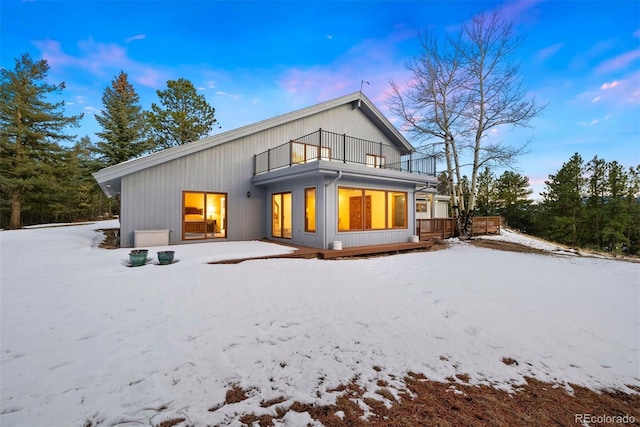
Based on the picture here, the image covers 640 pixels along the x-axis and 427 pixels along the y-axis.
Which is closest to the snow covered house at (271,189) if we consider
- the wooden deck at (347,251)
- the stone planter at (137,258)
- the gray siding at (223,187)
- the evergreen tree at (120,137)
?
the gray siding at (223,187)

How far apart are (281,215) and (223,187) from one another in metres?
2.58

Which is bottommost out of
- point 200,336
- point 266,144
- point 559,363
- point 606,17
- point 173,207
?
Result: point 559,363

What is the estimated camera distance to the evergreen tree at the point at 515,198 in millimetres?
31281

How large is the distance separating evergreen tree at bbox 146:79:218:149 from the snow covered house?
1194 cm

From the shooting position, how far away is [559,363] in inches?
112

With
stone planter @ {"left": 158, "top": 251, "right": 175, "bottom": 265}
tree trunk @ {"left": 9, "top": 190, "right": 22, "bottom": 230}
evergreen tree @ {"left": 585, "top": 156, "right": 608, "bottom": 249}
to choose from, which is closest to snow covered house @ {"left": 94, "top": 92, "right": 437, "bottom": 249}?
stone planter @ {"left": 158, "top": 251, "right": 175, "bottom": 265}

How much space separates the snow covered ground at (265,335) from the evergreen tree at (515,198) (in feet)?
99.2

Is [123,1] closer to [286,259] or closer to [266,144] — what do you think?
[266,144]

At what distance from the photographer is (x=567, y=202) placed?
2406 cm

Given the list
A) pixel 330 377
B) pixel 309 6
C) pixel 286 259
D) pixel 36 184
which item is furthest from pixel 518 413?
pixel 36 184

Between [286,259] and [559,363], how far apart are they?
5851mm

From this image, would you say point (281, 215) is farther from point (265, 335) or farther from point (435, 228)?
point (435, 228)

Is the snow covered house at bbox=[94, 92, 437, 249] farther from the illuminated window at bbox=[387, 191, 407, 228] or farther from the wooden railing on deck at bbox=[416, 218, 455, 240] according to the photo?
the wooden railing on deck at bbox=[416, 218, 455, 240]

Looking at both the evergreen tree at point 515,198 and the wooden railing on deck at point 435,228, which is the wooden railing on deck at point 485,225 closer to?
the wooden railing on deck at point 435,228
